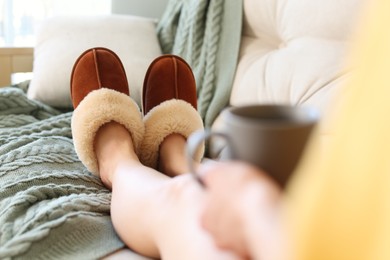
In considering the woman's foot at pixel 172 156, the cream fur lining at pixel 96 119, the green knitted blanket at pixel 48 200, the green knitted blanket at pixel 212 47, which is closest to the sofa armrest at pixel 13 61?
the green knitted blanket at pixel 48 200

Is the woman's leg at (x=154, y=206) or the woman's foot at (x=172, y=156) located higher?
the woman's leg at (x=154, y=206)

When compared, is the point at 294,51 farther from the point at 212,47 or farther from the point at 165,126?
the point at 165,126

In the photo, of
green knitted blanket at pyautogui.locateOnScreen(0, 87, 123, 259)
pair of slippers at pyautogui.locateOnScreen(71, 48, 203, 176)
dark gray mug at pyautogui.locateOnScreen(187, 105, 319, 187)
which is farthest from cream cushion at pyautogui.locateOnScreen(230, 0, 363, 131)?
dark gray mug at pyautogui.locateOnScreen(187, 105, 319, 187)

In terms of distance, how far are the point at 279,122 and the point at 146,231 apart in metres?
0.28

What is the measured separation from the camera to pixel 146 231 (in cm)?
70

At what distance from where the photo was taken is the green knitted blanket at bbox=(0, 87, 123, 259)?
708mm

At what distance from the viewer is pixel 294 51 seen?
1148 mm

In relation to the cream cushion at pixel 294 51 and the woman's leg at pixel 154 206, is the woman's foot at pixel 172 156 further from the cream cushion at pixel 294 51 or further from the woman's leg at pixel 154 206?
the cream cushion at pixel 294 51

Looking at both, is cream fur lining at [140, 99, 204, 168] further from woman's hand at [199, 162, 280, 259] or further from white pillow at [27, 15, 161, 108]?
woman's hand at [199, 162, 280, 259]

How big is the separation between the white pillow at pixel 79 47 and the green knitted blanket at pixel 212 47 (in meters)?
0.12

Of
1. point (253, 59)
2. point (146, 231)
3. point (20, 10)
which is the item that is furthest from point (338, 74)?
point (20, 10)

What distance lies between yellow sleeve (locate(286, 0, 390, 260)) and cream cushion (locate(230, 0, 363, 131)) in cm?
64

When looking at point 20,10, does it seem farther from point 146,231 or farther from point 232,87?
point 146,231

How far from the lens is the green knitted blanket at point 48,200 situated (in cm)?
71
